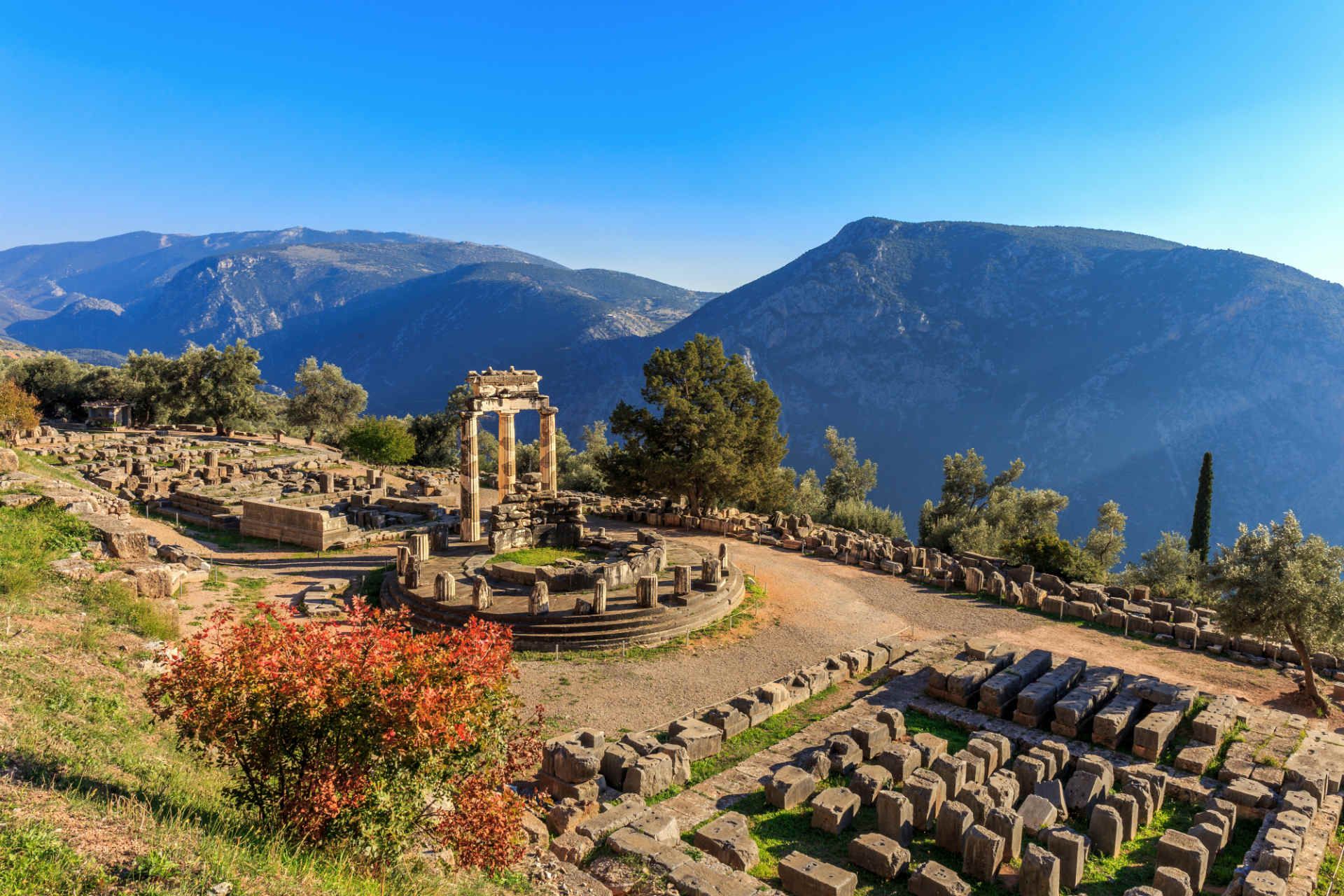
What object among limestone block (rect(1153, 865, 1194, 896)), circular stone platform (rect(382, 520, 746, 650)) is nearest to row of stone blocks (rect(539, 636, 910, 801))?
circular stone platform (rect(382, 520, 746, 650))

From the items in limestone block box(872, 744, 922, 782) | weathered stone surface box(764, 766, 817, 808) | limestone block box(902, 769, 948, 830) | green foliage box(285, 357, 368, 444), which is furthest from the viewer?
green foliage box(285, 357, 368, 444)

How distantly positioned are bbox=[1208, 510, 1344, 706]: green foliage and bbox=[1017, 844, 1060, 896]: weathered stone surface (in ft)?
37.9

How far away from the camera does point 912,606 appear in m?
24.7

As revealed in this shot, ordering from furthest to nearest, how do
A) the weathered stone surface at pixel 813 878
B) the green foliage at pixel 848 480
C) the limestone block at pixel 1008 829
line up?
1. the green foliage at pixel 848 480
2. the limestone block at pixel 1008 829
3. the weathered stone surface at pixel 813 878

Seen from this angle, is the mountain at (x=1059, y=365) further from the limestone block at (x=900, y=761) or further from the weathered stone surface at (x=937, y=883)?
the weathered stone surface at (x=937, y=883)

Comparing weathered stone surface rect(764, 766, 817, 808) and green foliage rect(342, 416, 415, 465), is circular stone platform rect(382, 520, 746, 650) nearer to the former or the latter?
weathered stone surface rect(764, 766, 817, 808)

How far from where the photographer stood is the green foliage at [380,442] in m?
49.0

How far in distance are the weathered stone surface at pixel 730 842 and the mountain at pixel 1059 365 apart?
11022cm

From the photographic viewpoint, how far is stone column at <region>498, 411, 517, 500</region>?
103ft

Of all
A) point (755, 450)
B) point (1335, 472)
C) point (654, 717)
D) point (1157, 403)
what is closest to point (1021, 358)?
point (1157, 403)

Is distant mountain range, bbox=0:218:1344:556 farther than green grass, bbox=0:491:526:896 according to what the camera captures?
Yes

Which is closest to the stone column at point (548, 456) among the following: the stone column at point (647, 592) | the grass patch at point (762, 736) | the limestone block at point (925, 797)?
the stone column at point (647, 592)

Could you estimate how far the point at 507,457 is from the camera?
32719 mm

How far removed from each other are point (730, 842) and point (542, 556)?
54.3 ft
